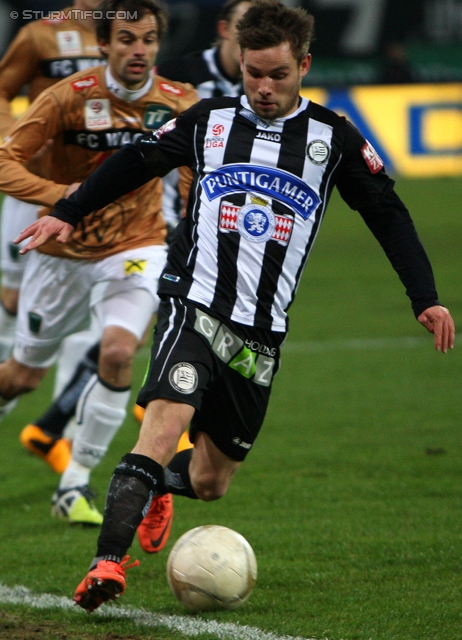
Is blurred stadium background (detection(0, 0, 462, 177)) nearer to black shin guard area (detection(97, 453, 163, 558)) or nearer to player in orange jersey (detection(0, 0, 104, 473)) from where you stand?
player in orange jersey (detection(0, 0, 104, 473))

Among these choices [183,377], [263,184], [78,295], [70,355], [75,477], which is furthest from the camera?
[70,355]

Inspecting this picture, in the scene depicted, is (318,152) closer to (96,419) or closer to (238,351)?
(238,351)

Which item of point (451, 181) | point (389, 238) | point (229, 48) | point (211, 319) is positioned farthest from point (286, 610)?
point (451, 181)

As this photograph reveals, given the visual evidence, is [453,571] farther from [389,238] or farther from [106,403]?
[106,403]

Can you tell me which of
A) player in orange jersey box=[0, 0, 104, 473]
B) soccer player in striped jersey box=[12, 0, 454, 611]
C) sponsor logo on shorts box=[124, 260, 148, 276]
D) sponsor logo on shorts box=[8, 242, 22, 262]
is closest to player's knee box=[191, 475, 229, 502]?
soccer player in striped jersey box=[12, 0, 454, 611]

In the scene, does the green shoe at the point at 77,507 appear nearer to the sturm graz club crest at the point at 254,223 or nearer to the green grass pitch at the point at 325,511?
the green grass pitch at the point at 325,511

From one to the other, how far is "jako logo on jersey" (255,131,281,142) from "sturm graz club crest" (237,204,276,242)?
10.6 inches

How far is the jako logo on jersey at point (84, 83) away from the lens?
5.29m

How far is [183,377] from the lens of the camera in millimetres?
3842

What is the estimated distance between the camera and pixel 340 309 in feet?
38.7

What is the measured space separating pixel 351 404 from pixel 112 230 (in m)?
2.97

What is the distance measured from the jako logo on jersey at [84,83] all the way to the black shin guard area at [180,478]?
1859mm

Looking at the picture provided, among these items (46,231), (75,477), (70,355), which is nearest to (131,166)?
Answer: (46,231)

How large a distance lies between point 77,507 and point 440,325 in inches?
88.5
